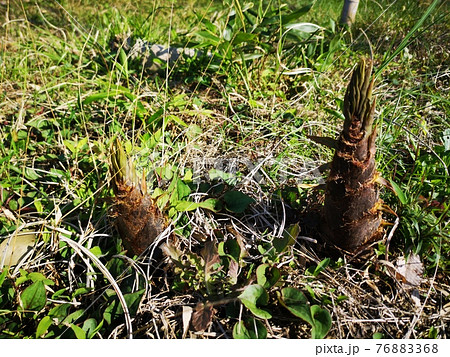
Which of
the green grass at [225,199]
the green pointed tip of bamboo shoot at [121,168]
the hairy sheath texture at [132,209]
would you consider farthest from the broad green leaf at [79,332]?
the green pointed tip of bamboo shoot at [121,168]

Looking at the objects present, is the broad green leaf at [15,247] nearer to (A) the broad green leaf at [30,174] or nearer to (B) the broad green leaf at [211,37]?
(A) the broad green leaf at [30,174]

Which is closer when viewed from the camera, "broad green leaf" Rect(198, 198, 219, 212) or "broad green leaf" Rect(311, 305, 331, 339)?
"broad green leaf" Rect(311, 305, 331, 339)

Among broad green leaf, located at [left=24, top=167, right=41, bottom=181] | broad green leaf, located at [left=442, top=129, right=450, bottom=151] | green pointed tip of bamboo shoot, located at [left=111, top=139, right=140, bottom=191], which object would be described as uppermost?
green pointed tip of bamboo shoot, located at [left=111, top=139, right=140, bottom=191]

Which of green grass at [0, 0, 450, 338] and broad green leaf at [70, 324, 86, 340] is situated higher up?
green grass at [0, 0, 450, 338]

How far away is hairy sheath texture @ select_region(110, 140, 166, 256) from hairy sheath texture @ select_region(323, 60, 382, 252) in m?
0.61

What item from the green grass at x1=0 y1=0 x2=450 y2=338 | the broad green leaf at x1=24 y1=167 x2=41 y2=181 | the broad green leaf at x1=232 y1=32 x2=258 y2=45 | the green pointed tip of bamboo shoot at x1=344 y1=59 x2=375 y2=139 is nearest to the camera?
the green pointed tip of bamboo shoot at x1=344 y1=59 x2=375 y2=139

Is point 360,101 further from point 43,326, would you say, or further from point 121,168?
point 43,326

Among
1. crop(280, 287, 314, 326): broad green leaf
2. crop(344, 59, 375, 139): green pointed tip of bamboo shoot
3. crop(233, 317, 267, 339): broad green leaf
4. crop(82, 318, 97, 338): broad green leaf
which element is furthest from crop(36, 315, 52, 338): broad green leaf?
crop(344, 59, 375, 139): green pointed tip of bamboo shoot

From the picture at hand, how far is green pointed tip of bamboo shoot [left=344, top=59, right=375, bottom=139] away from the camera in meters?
1.11

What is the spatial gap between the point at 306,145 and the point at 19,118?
55.8 inches

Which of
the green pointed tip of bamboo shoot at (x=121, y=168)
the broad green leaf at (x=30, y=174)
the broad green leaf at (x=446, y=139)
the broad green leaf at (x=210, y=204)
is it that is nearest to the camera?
the green pointed tip of bamboo shoot at (x=121, y=168)

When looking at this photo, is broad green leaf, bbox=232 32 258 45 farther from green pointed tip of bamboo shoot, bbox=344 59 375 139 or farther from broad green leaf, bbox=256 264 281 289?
broad green leaf, bbox=256 264 281 289

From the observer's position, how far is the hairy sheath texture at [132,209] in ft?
4.26

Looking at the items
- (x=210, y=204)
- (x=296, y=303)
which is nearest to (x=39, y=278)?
(x=210, y=204)
